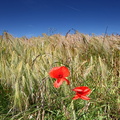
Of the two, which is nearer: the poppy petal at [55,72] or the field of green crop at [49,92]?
the poppy petal at [55,72]

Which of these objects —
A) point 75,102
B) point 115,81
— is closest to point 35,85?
point 75,102

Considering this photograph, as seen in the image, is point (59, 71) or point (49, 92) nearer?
point (59, 71)

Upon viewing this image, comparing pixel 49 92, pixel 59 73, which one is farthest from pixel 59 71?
pixel 49 92

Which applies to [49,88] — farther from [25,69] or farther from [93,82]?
[93,82]

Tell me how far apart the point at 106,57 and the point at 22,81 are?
95cm

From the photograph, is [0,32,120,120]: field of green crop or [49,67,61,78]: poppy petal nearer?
[49,67,61,78]: poppy petal

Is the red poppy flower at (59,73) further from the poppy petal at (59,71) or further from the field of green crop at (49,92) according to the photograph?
the field of green crop at (49,92)

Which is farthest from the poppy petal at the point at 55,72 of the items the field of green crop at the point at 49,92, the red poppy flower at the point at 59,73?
the field of green crop at the point at 49,92

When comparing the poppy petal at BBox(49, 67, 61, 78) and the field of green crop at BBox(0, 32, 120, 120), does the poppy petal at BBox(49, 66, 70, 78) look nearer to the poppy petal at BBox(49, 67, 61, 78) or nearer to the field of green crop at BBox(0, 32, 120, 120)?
the poppy petal at BBox(49, 67, 61, 78)

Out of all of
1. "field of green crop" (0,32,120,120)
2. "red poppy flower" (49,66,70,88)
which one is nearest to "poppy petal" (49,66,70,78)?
"red poppy flower" (49,66,70,88)

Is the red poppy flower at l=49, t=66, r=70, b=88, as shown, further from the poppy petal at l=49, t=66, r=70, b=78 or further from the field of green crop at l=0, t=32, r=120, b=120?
the field of green crop at l=0, t=32, r=120, b=120

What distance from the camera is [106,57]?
5.52 ft

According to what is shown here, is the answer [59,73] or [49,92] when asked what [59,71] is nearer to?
[59,73]

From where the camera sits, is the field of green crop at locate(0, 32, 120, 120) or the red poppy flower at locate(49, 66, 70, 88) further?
the field of green crop at locate(0, 32, 120, 120)
